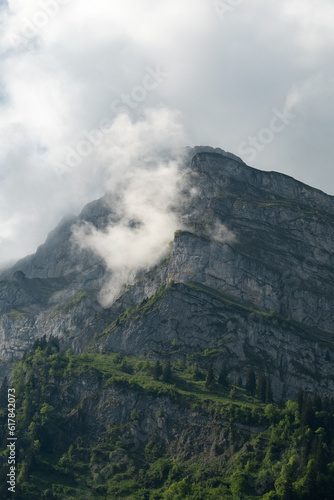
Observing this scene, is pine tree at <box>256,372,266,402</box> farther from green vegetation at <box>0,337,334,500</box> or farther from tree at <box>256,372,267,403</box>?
green vegetation at <box>0,337,334,500</box>

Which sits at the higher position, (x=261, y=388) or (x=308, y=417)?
(x=261, y=388)

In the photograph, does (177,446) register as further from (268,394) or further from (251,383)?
(251,383)

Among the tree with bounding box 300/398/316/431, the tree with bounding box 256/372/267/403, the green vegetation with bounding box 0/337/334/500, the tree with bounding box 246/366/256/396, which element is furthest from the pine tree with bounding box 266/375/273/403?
the tree with bounding box 300/398/316/431

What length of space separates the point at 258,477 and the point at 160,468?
1101 inches

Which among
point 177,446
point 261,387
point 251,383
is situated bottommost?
point 177,446

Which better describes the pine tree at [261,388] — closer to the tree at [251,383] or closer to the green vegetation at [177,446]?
the green vegetation at [177,446]

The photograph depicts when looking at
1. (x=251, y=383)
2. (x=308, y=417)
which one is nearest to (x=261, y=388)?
(x=251, y=383)

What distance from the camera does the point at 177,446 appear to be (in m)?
180

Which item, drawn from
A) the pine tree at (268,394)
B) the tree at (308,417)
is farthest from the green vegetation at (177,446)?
the pine tree at (268,394)

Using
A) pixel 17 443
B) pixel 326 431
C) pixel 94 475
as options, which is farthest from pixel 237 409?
pixel 17 443

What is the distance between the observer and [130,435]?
186375mm

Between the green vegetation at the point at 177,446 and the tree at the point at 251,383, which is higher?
the tree at the point at 251,383

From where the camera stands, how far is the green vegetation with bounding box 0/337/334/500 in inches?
6043

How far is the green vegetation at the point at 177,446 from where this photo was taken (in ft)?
504
